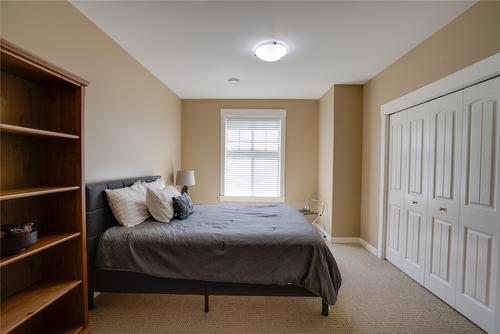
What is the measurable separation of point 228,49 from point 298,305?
9.03ft

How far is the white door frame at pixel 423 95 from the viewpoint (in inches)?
67.2

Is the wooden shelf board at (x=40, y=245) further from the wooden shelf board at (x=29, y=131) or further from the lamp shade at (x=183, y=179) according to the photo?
the lamp shade at (x=183, y=179)

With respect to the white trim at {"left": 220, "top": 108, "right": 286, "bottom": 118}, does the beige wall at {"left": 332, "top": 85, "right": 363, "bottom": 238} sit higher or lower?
lower

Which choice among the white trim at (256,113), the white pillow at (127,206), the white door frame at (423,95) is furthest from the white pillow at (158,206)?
the white door frame at (423,95)

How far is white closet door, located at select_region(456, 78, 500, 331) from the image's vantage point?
5.55 feet

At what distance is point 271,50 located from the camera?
7.92 feet

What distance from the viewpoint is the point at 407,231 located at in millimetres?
2658

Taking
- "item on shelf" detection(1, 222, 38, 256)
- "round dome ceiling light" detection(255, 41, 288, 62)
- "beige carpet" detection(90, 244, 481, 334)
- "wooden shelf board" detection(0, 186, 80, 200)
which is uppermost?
"round dome ceiling light" detection(255, 41, 288, 62)

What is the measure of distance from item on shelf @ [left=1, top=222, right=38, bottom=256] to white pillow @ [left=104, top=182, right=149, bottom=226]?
82 cm

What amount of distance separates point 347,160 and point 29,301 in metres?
3.84

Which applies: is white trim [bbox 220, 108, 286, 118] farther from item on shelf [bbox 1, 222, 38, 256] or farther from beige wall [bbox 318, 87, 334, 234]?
item on shelf [bbox 1, 222, 38, 256]

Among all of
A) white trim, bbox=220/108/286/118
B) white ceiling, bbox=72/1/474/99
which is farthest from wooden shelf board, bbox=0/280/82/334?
white trim, bbox=220/108/286/118

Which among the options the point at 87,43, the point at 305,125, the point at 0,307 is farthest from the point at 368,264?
the point at 87,43

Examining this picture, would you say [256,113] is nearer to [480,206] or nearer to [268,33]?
[268,33]
